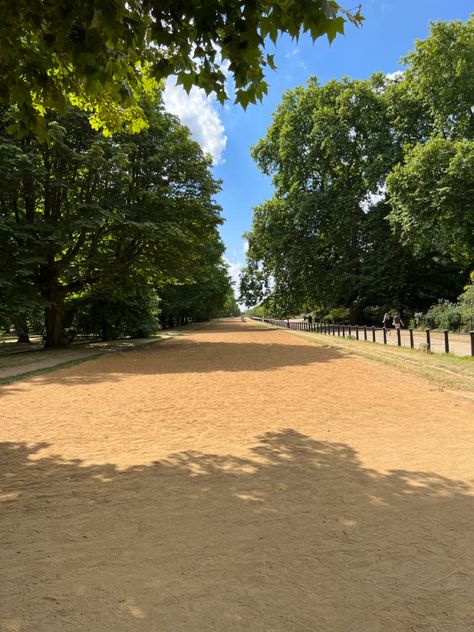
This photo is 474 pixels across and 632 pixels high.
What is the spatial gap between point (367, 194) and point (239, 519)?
40037 mm

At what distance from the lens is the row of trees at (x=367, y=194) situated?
97.1 ft

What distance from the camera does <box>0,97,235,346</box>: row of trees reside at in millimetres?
19188

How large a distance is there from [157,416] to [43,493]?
3.32 m

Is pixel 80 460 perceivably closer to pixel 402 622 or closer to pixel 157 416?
pixel 157 416

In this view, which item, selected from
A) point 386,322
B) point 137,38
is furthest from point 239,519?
point 386,322

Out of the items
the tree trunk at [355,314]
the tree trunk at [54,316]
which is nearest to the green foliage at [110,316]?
the tree trunk at [54,316]

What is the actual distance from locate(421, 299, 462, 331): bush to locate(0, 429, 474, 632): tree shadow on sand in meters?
23.9

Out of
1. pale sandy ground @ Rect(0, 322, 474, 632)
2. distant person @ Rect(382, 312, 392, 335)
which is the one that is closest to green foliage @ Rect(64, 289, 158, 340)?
distant person @ Rect(382, 312, 392, 335)

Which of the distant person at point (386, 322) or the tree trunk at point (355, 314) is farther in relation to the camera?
the tree trunk at point (355, 314)

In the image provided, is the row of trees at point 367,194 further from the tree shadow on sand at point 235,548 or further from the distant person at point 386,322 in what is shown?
the tree shadow on sand at point 235,548

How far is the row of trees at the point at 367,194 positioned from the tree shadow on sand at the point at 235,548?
90.5ft

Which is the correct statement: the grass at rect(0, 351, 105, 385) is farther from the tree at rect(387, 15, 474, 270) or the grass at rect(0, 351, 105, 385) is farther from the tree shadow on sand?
the tree at rect(387, 15, 474, 270)

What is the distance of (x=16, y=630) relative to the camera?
7.72 ft

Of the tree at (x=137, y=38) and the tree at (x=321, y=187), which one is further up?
the tree at (x=321, y=187)
